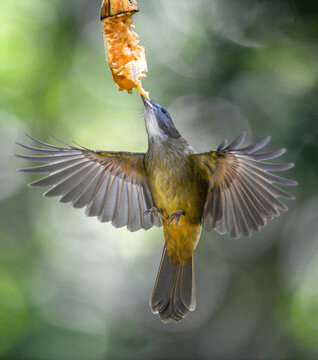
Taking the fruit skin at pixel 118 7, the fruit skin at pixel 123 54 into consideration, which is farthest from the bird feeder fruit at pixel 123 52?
the fruit skin at pixel 118 7

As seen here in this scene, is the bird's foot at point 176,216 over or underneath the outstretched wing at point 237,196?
underneath

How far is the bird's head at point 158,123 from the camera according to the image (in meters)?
3.16

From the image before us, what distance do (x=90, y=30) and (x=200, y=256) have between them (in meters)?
2.79

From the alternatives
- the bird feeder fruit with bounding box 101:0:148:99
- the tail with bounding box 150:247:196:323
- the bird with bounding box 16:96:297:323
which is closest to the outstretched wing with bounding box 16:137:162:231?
the bird with bounding box 16:96:297:323

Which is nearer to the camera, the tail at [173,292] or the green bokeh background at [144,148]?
the tail at [173,292]

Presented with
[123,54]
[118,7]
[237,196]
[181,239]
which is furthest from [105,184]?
[118,7]

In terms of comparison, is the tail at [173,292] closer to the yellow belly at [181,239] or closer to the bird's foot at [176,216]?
the yellow belly at [181,239]

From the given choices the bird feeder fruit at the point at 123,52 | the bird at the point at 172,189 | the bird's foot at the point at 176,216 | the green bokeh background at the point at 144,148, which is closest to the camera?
the bird feeder fruit at the point at 123,52

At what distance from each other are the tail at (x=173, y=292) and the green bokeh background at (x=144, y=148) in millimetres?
1979

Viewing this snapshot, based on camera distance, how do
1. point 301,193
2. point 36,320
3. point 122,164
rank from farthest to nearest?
1. point 36,320
2. point 301,193
3. point 122,164

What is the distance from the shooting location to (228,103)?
5566 millimetres

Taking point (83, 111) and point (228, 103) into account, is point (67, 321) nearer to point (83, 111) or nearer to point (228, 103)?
point (83, 111)

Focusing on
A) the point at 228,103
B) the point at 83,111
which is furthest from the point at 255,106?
the point at 83,111

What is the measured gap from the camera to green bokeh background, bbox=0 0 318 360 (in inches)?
211
